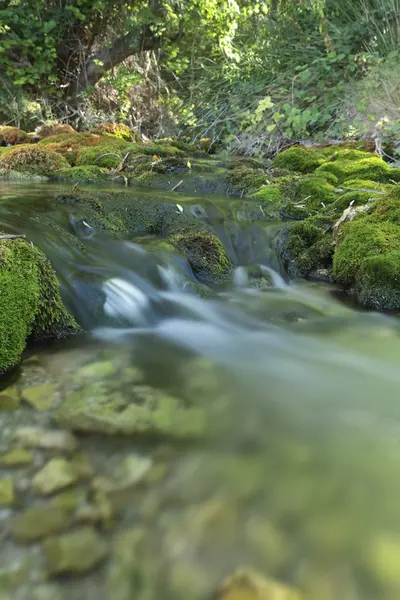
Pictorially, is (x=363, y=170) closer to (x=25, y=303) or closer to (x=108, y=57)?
(x=25, y=303)

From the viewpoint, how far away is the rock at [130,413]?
167 cm

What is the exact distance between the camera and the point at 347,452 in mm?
1599

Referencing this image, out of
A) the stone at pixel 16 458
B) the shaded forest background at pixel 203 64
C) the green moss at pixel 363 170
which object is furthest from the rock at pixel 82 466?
the shaded forest background at pixel 203 64

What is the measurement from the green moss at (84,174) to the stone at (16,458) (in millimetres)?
4929

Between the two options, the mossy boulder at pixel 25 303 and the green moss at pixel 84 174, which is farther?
the green moss at pixel 84 174

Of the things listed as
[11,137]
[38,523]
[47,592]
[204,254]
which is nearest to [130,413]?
[38,523]

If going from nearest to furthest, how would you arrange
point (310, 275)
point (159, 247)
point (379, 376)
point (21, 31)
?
1. point (379, 376)
2. point (159, 247)
3. point (310, 275)
4. point (21, 31)

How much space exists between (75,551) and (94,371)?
97 centimetres

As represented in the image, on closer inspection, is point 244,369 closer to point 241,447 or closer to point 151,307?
point 241,447

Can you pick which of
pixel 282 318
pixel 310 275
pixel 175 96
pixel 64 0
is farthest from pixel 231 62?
pixel 282 318

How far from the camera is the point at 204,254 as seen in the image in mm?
3662

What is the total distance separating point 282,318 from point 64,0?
989 cm

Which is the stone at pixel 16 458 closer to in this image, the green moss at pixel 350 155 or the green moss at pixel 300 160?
the green moss at pixel 300 160

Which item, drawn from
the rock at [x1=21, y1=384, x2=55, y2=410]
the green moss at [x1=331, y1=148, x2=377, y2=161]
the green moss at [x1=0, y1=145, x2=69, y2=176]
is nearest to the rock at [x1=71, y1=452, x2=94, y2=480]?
the rock at [x1=21, y1=384, x2=55, y2=410]
